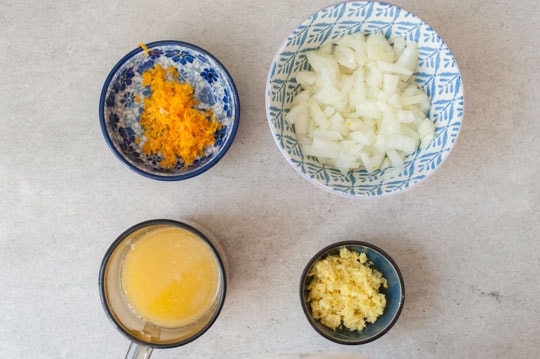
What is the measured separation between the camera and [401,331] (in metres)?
1.47

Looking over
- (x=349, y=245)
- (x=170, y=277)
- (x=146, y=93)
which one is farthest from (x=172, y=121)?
(x=349, y=245)

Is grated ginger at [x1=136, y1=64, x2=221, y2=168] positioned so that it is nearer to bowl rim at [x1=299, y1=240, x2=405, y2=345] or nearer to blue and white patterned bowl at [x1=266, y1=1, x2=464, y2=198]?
blue and white patterned bowl at [x1=266, y1=1, x2=464, y2=198]

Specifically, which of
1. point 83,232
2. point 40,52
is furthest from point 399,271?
point 40,52

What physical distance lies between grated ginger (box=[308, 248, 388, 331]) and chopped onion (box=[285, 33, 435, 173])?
264 millimetres

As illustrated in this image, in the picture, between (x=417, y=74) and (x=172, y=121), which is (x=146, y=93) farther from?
(x=417, y=74)

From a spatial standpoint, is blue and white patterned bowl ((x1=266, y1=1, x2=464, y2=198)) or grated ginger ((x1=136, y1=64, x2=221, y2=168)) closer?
blue and white patterned bowl ((x1=266, y1=1, x2=464, y2=198))

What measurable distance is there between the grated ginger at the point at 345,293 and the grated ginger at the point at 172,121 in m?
0.48

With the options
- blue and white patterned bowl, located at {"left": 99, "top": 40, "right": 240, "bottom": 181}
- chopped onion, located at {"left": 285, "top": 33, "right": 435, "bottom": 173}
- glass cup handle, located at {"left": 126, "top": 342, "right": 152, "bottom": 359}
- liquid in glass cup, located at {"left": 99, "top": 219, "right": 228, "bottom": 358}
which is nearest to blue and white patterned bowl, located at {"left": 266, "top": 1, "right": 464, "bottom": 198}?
chopped onion, located at {"left": 285, "top": 33, "right": 435, "bottom": 173}

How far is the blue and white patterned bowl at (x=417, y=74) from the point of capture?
1.28 m

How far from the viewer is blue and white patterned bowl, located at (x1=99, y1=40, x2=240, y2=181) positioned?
1363 mm

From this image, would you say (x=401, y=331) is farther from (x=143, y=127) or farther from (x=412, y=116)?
(x=143, y=127)

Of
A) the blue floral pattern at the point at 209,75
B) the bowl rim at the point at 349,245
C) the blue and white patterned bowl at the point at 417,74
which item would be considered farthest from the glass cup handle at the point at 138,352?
the blue floral pattern at the point at 209,75

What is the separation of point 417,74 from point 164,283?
0.89 meters

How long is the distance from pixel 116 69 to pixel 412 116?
81 cm
